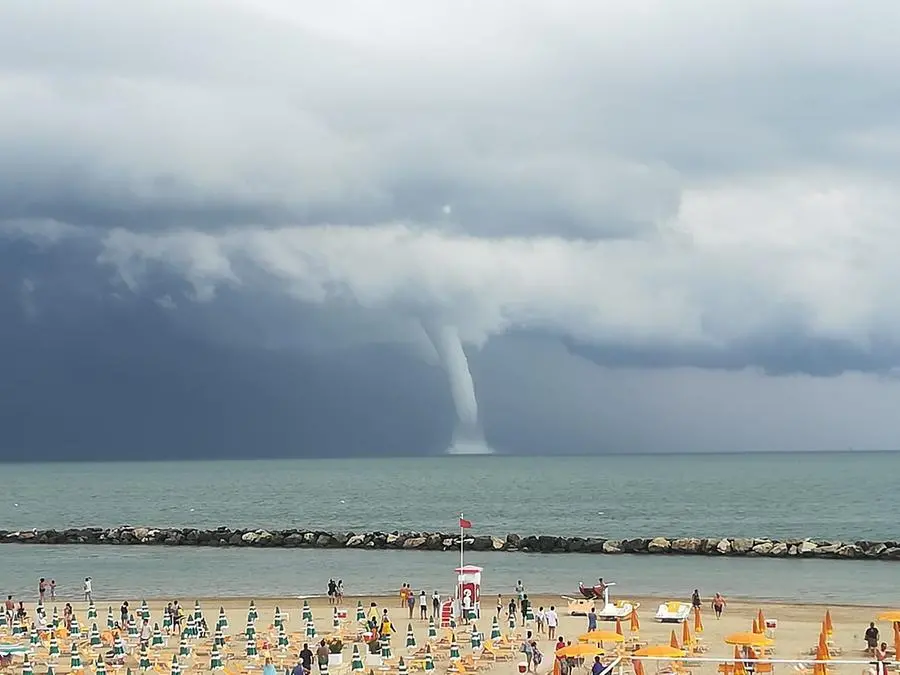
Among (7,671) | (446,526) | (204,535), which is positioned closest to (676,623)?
(7,671)

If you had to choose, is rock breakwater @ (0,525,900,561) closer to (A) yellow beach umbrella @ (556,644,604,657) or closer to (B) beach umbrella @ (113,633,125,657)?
(B) beach umbrella @ (113,633,125,657)

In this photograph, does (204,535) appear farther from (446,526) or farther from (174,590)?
(174,590)

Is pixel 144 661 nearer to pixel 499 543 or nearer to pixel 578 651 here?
pixel 578 651

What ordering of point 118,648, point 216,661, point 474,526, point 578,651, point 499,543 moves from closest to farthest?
point 578,651
point 216,661
point 118,648
point 499,543
point 474,526

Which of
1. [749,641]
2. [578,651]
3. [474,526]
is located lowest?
[474,526]

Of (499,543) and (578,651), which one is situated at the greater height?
(578,651)

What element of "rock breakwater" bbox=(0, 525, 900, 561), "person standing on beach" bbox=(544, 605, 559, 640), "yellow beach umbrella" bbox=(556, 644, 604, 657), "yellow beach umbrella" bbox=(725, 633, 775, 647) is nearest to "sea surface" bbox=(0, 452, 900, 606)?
"rock breakwater" bbox=(0, 525, 900, 561)

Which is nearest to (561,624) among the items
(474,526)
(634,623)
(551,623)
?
(551,623)
